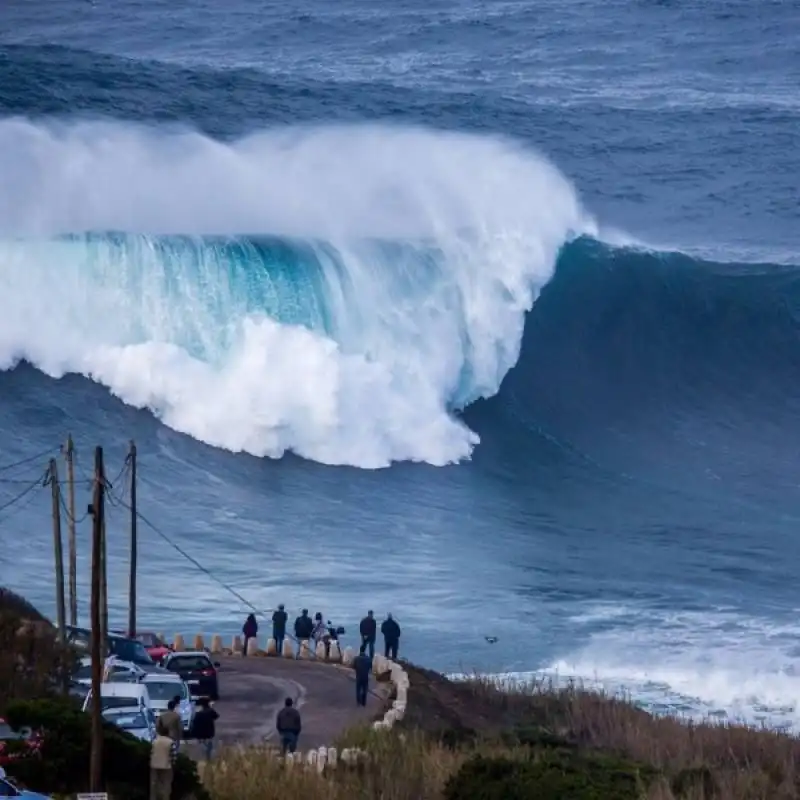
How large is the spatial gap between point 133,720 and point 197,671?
2836 millimetres

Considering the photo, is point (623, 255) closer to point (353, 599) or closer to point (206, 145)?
point (206, 145)

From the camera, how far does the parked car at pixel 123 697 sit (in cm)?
1555

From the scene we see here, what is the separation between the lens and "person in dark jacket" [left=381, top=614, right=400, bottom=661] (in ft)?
66.2

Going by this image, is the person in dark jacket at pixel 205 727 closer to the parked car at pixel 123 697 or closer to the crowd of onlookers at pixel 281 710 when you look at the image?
the crowd of onlookers at pixel 281 710

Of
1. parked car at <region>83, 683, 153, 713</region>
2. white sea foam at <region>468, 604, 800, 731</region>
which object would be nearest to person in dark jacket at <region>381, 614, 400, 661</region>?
white sea foam at <region>468, 604, 800, 731</region>

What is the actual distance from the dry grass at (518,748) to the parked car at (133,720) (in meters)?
1.16

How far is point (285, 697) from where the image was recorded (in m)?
18.6

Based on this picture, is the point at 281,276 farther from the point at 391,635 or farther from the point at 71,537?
the point at 391,635

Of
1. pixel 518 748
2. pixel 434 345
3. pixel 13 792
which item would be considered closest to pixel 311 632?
pixel 518 748

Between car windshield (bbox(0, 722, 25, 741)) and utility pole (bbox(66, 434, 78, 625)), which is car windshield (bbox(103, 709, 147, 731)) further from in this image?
utility pole (bbox(66, 434, 78, 625))

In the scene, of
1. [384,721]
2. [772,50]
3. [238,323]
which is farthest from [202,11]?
[384,721]

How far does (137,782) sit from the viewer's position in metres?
13.2

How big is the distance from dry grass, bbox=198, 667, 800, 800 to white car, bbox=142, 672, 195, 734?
1708 mm

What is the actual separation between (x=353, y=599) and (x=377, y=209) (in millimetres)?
14154
